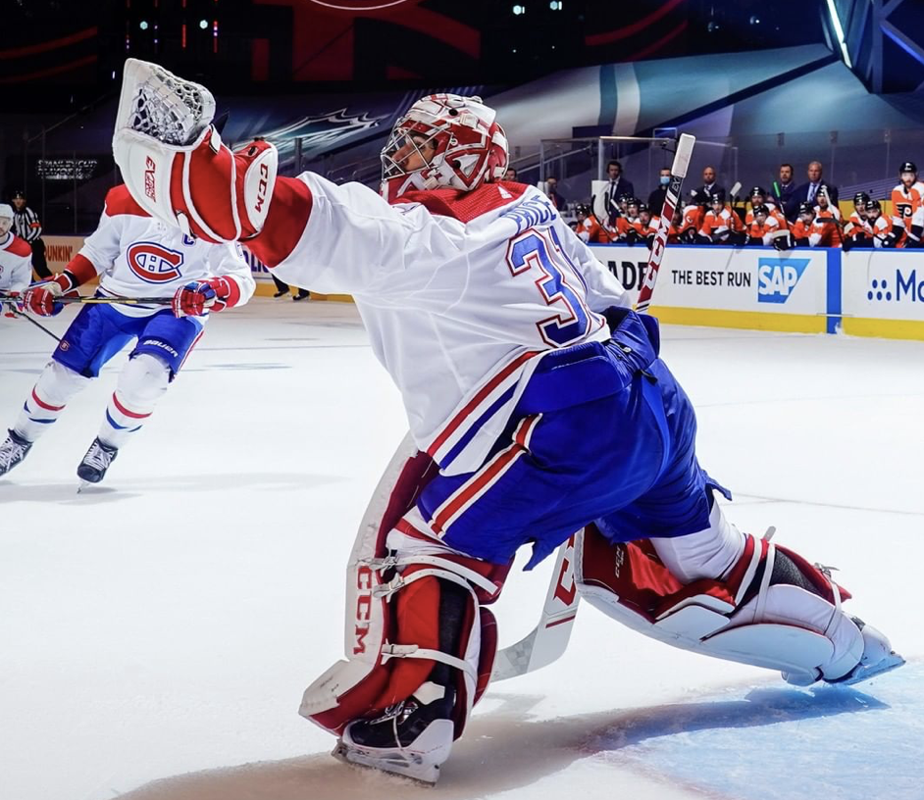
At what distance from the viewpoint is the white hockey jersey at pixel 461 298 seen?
2006 mm

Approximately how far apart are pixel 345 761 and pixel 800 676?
854mm

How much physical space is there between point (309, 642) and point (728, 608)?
98cm

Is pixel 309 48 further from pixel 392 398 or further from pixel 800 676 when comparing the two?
pixel 800 676

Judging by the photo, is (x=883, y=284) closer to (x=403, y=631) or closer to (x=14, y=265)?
(x=14, y=265)

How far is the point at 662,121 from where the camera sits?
21.9 meters

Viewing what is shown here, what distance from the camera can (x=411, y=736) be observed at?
7.03 ft

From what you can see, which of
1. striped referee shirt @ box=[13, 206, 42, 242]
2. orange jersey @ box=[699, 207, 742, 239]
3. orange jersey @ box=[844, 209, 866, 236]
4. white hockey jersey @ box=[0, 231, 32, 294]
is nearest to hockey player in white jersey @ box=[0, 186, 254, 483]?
white hockey jersey @ box=[0, 231, 32, 294]

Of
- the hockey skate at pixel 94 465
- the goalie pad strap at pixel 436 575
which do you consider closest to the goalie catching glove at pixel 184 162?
the goalie pad strap at pixel 436 575

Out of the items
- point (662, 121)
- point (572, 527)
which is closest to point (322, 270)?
point (572, 527)

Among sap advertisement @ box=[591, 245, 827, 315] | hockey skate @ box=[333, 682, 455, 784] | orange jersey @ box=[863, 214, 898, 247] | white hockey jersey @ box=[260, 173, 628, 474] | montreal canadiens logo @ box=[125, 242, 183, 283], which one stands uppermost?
white hockey jersey @ box=[260, 173, 628, 474]

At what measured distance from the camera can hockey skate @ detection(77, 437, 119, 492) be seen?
16.2ft

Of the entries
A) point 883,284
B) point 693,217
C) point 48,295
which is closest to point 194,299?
point 48,295

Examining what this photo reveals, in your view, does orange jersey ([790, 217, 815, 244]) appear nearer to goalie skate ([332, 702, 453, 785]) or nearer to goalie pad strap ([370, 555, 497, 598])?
goalie pad strap ([370, 555, 497, 598])

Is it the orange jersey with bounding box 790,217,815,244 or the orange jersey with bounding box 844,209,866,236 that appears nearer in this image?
the orange jersey with bounding box 844,209,866,236
